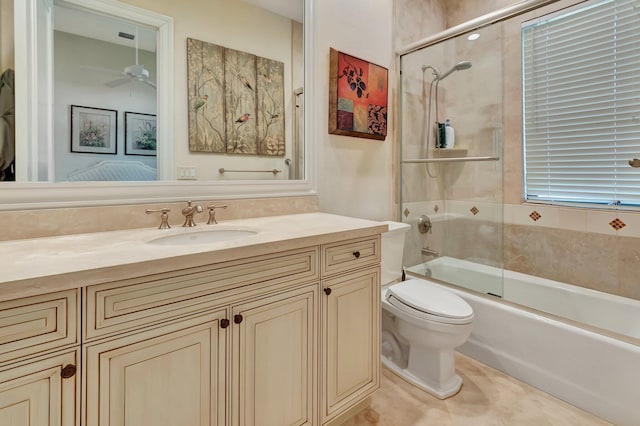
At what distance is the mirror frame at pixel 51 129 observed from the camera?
3.54ft

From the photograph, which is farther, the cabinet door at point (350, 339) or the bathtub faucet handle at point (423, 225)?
the bathtub faucet handle at point (423, 225)

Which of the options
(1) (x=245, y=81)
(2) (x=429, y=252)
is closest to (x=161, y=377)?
(1) (x=245, y=81)

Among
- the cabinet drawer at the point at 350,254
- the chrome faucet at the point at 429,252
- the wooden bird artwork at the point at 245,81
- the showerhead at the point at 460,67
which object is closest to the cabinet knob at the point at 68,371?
the cabinet drawer at the point at 350,254

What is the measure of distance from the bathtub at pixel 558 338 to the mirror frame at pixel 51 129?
1.58 meters

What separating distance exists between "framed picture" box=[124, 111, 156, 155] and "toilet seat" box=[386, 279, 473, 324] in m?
1.39

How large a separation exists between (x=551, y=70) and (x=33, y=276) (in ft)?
9.60

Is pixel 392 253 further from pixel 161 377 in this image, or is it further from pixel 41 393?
pixel 41 393

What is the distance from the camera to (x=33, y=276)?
66 cm

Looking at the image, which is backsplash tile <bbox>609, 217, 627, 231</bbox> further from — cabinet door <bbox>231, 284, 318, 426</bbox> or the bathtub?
cabinet door <bbox>231, 284, 318, 426</bbox>

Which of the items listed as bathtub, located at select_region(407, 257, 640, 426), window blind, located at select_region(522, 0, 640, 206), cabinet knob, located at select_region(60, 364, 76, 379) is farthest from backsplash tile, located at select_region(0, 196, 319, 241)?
window blind, located at select_region(522, 0, 640, 206)

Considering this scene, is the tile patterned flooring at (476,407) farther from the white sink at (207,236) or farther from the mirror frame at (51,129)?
the mirror frame at (51,129)

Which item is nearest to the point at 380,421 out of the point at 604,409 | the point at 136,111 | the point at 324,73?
the point at 604,409

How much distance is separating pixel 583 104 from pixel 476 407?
2.01 metres

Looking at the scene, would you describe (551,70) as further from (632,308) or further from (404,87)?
(632,308)
